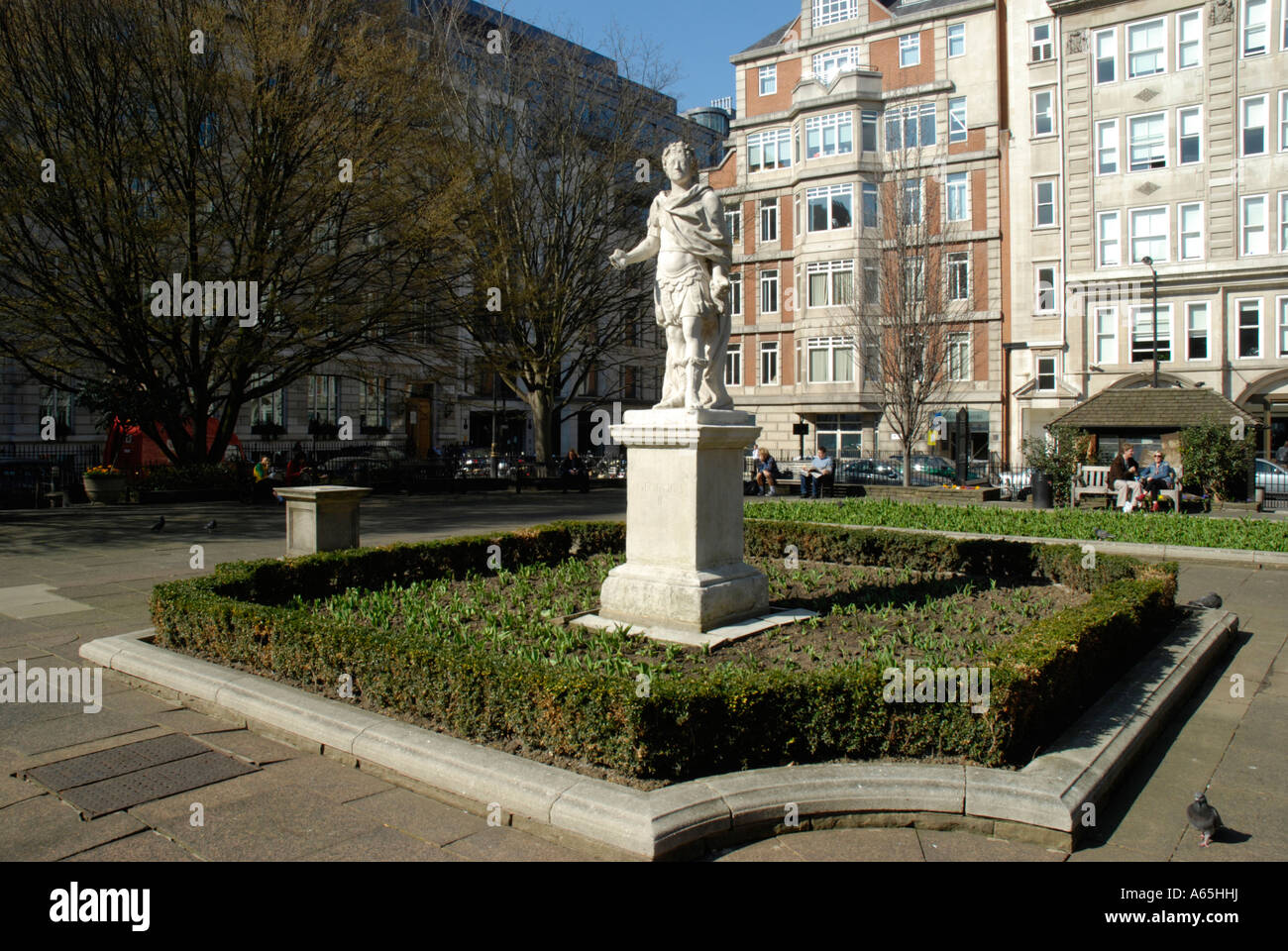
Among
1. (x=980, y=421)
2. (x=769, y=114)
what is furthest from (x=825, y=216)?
(x=980, y=421)

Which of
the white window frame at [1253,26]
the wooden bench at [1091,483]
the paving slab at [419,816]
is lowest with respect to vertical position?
the paving slab at [419,816]

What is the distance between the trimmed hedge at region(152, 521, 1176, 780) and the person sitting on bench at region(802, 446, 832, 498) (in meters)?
18.1

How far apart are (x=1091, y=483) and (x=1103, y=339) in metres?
15.5

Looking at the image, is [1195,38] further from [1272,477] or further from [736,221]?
[1272,477]

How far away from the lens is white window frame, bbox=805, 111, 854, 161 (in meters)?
38.2

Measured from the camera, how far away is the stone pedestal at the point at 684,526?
24.9 feet

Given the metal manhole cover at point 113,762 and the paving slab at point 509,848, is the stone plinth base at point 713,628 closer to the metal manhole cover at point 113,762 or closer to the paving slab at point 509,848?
the paving slab at point 509,848

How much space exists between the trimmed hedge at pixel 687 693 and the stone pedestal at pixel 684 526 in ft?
5.36

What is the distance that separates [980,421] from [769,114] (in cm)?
1656

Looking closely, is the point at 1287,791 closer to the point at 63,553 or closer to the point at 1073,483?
the point at 63,553

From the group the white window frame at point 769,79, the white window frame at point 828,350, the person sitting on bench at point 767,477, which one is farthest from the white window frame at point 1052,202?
the person sitting on bench at point 767,477

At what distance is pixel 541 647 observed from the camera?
711 centimetres

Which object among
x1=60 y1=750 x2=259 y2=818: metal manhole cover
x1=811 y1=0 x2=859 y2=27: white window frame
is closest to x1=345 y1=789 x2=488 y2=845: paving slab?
x1=60 y1=750 x2=259 y2=818: metal manhole cover

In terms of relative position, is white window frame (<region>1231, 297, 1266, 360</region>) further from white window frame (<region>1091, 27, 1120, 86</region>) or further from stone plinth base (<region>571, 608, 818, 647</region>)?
stone plinth base (<region>571, 608, 818, 647</region>)
